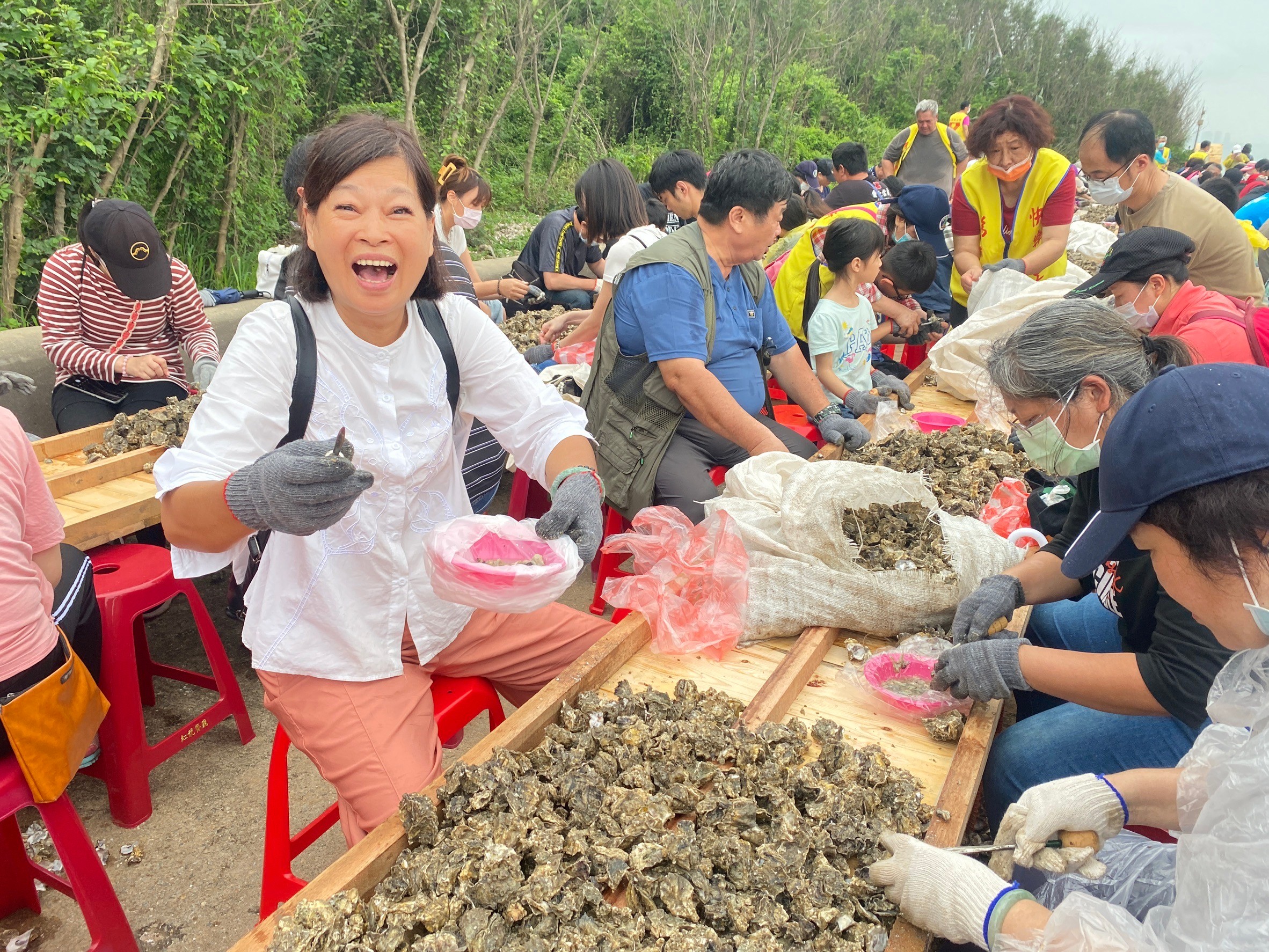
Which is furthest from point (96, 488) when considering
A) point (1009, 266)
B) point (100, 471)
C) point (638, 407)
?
point (1009, 266)

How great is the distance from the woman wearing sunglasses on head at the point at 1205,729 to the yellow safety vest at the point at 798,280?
133 inches

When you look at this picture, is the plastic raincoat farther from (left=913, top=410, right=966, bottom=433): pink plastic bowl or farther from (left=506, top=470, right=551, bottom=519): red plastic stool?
(left=506, top=470, right=551, bottom=519): red plastic stool

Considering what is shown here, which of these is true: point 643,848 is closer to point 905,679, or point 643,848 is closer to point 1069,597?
point 905,679

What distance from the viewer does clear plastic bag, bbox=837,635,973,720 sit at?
2037 mm

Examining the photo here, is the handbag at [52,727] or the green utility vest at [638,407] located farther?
the green utility vest at [638,407]

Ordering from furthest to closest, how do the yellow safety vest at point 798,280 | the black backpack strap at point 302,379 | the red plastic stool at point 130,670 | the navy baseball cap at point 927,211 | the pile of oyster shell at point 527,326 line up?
the navy baseball cap at point 927,211 < the pile of oyster shell at point 527,326 < the yellow safety vest at point 798,280 < the red plastic stool at point 130,670 < the black backpack strap at point 302,379

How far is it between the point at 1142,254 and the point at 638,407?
83.2 inches

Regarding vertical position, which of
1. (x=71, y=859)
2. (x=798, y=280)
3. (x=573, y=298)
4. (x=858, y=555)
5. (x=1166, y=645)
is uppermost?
(x=1166, y=645)

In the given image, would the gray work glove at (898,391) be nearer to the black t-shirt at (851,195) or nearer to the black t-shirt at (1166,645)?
the black t-shirt at (1166,645)

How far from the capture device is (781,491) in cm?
278

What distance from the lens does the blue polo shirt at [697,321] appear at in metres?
3.35

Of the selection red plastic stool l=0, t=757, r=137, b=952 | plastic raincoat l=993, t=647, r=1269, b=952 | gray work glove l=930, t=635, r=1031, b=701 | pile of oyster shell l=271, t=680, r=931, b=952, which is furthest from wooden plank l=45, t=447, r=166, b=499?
plastic raincoat l=993, t=647, r=1269, b=952

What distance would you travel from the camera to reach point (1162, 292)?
319cm

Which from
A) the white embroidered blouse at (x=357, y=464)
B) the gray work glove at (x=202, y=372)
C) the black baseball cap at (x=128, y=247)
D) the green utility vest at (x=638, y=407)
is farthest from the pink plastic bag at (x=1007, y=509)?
the black baseball cap at (x=128, y=247)
